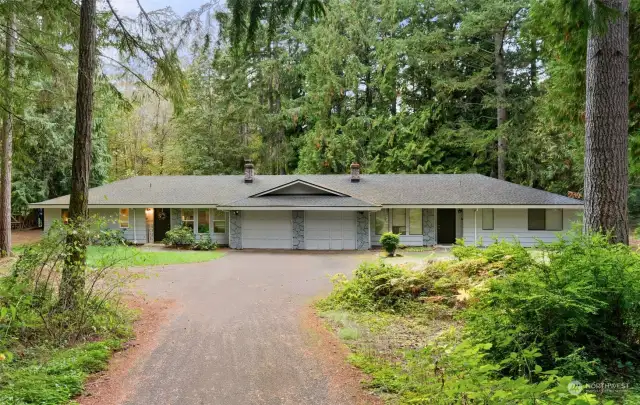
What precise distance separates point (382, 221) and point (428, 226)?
2.14m

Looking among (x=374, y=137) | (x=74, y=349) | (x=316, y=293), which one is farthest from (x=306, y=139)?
(x=74, y=349)

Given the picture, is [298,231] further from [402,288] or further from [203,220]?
[402,288]

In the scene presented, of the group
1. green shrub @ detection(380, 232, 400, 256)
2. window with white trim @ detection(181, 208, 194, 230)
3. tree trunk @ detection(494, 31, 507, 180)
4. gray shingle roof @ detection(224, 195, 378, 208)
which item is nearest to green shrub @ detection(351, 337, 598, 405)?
green shrub @ detection(380, 232, 400, 256)

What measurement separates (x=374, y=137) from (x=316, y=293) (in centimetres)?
1961

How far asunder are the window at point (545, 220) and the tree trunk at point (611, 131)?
1313 centimetres

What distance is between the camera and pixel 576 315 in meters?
3.72

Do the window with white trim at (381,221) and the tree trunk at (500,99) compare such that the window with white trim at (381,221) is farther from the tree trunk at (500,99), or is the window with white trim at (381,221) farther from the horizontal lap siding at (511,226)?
the tree trunk at (500,99)

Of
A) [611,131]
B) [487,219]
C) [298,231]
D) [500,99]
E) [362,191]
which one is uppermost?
[500,99]

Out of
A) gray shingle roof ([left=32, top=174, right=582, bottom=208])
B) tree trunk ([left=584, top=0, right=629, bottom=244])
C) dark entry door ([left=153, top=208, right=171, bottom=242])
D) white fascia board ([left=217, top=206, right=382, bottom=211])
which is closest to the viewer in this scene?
tree trunk ([left=584, top=0, right=629, bottom=244])

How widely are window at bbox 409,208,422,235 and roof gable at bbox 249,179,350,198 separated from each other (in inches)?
131

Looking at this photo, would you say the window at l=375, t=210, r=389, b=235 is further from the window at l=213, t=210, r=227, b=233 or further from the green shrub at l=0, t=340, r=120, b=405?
the green shrub at l=0, t=340, r=120, b=405

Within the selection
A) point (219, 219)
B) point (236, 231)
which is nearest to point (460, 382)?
point (236, 231)

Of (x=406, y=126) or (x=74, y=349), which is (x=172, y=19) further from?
(x=406, y=126)

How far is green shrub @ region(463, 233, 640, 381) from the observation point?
369 cm
